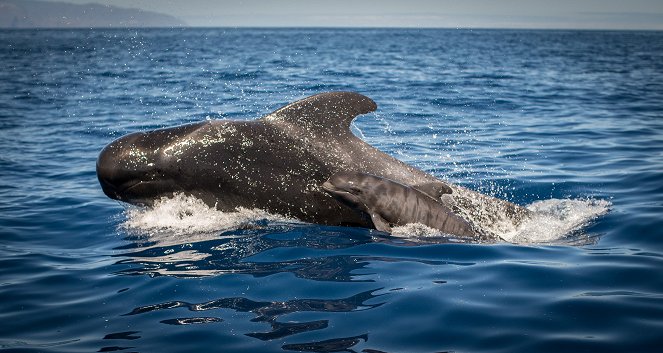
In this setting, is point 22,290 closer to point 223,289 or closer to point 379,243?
point 223,289

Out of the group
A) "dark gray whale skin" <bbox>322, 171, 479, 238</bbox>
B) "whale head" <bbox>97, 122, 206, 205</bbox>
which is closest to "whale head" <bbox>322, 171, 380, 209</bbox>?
"dark gray whale skin" <bbox>322, 171, 479, 238</bbox>

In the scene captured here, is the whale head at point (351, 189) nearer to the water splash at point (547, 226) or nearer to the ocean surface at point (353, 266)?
the ocean surface at point (353, 266)

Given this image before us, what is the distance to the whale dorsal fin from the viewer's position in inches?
342

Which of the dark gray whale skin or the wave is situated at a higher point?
the dark gray whale skin

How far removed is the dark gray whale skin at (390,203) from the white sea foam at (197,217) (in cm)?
112

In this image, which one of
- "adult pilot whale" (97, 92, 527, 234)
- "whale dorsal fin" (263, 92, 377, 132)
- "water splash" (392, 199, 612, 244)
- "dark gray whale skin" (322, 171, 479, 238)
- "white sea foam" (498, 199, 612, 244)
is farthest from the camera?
"white sea foam" (498, 199, 612, 244)

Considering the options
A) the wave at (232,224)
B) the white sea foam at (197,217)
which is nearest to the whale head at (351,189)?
the wave at (232,224)

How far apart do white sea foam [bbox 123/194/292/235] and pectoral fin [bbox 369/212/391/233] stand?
4.45 feet

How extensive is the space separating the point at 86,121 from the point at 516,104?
50.0 ft

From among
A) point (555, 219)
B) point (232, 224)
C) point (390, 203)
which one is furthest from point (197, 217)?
point (555, 219)

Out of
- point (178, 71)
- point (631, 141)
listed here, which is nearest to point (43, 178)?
point (631, 141)

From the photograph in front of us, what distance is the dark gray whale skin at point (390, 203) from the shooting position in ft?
26.5

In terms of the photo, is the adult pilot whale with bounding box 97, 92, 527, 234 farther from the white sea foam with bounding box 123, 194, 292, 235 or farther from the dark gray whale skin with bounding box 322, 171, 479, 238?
the dark gray whale skin with bounding box 322, 171, 479, 238

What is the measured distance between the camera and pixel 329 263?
737cm
